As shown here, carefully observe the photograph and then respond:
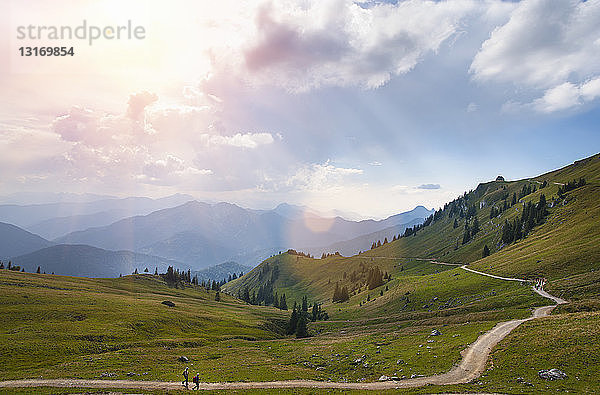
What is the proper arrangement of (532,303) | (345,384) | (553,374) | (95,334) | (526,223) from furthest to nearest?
(526,223) → (95,334) → (532,303) → (345,384) → (553,374)

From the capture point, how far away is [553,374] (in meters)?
32.0

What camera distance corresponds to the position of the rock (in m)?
31.5

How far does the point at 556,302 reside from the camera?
63.3 meters

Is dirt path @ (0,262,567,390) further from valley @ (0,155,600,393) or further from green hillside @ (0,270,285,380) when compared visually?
green hillside @ (0,270,285,380)

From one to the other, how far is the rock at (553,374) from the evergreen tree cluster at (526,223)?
135 m

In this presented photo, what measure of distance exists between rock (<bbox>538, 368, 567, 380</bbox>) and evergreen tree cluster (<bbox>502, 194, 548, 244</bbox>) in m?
135

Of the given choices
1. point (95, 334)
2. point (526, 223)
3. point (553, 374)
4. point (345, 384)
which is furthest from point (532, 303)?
point (526, 223)

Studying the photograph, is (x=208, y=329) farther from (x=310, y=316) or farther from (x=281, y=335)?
(x=310, y=316)

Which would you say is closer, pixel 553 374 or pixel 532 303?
pixel 553 374

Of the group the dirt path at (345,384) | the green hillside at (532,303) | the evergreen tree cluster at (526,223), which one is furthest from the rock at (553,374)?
the evergreen tree cluster at (526,223)

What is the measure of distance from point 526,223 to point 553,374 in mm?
149578

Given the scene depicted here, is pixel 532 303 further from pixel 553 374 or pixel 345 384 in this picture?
pixel 345 384

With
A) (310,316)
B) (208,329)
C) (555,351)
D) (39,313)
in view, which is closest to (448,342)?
(555,351)

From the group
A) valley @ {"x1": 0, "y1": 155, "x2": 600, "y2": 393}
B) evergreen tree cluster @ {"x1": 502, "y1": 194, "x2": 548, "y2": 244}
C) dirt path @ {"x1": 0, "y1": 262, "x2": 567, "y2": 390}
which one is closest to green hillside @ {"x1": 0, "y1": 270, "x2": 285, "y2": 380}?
valley @ {"x1": 0, "y1": 155, "x2": 600, "y2": 393}
